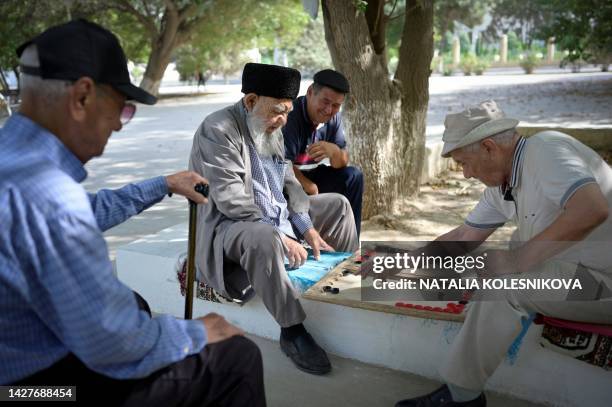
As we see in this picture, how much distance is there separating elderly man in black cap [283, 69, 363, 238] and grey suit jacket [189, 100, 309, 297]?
0.92m

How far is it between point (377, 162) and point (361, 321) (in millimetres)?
2550

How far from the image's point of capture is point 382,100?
16.9 ft

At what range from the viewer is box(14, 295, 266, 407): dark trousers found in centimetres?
153

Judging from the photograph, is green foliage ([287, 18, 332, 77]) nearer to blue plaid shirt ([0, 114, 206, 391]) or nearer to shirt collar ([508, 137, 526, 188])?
shirt collar ([508, 137, 526, 188])

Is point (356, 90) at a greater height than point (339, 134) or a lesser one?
greater

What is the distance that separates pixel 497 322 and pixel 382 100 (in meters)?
3.26

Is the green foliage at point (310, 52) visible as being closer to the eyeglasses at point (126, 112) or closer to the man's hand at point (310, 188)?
the man's hand at point (310, 188)

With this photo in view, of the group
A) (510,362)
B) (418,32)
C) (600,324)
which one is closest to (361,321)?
(510,362)

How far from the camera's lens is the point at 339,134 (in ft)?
14.7

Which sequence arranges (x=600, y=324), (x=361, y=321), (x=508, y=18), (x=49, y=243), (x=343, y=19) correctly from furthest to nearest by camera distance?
(x=508, y=18), (x=343, y=19), (x=361, y=321), (x=600, y=324), (x=49, y=243)

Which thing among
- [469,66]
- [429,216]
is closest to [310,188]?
[429,216]

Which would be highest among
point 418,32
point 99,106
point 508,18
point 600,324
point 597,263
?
point 508,18

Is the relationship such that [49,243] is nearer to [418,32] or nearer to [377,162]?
[377,162]

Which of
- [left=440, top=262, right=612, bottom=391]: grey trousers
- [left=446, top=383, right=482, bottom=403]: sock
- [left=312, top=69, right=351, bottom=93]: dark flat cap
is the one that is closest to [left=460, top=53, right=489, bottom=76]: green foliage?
[left=312, top=69, right=351, bottom=93]: dark flat cap
